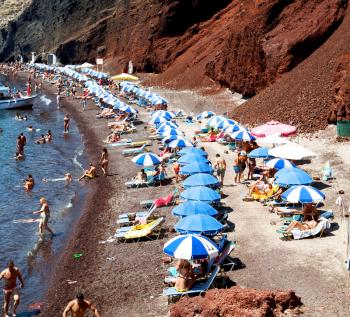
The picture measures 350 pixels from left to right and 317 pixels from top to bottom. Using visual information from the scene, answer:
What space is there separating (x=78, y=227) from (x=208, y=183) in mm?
5392

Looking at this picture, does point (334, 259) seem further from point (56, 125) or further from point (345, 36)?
point (56, 125)

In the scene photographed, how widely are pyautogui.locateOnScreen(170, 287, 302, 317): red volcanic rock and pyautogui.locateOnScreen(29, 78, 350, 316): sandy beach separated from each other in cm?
70

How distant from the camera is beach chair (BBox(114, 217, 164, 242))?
60.6 feet

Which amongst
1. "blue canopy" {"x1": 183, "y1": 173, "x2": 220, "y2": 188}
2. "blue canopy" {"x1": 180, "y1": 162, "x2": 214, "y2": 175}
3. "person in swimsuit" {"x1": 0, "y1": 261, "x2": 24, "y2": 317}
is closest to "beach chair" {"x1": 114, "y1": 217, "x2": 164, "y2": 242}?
"blue canopy" {"x1": 183, "y1": 173, "x2": 220, "y2": 188}

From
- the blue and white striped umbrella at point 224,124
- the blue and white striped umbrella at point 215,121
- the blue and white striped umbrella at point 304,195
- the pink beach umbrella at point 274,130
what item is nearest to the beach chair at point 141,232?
the blue and white striped umbrella at point 304,195

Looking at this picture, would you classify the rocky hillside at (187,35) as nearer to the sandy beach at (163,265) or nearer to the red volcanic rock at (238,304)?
the sandy beach at (163,265)

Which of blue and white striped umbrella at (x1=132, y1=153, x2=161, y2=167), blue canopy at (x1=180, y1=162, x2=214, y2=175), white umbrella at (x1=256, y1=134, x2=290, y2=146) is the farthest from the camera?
white umbrella at (x1=256, y1=134, x2=290, y2=146)

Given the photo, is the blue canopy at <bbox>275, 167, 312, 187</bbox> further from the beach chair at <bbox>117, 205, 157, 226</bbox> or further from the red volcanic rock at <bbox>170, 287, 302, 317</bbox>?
the red volcanic rock at <bbox>170, 287, 302, 317</bbox>

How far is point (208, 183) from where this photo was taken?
787 inches

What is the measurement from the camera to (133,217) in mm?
20438

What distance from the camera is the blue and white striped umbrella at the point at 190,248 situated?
13664 millimetres

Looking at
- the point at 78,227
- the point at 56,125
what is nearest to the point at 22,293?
the point at 78,227

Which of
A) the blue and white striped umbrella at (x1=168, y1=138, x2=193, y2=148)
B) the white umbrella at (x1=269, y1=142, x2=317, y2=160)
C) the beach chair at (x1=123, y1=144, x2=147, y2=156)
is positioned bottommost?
the beach chair at (x1=123, y1=144, x2=147, y2=156)

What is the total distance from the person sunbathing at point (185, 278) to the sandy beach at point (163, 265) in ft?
1.86
